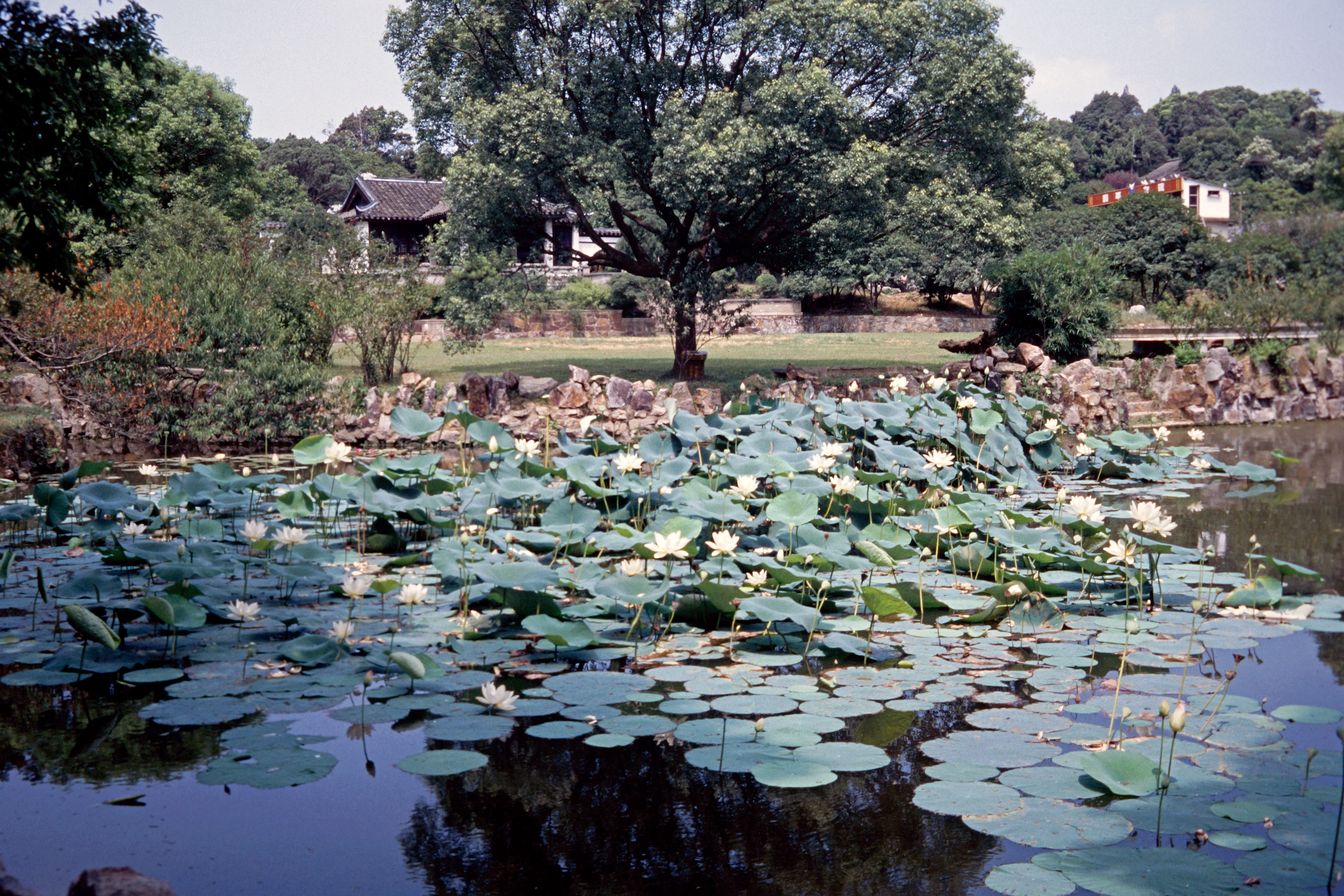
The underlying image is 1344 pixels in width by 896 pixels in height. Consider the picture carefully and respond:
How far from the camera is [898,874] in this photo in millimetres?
2127

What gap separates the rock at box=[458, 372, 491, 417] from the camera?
1102 cm

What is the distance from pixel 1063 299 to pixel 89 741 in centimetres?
1120

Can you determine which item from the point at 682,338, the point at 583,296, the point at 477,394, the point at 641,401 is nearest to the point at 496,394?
the point at 477,394

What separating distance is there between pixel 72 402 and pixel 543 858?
9.11 m

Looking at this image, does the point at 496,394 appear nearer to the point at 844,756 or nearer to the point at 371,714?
the point at 371,714

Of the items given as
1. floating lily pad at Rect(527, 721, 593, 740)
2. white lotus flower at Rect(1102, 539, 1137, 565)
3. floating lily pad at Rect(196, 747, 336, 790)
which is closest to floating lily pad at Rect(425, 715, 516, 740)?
floating lily pad at Rect(527, 721, 593, 740)

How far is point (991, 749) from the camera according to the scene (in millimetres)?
2723

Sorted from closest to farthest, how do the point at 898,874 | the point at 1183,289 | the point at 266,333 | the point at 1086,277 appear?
1. the point at 898,874
2. the point at 266,333
3. the point at 1086,277
4. the point at 1183,289

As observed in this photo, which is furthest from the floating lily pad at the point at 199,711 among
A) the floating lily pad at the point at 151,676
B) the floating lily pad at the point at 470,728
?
the floating lily pad at the point at 470,728

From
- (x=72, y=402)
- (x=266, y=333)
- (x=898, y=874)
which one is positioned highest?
(x=266, y=333)

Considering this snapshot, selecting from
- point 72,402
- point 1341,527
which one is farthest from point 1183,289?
point 72,402

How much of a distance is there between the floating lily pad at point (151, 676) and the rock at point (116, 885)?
176 centimetres

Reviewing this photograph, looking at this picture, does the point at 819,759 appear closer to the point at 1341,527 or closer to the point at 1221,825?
the point at 1221,825

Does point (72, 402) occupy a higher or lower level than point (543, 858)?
higher
